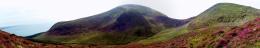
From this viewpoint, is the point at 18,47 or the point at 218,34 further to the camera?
the point at 18,47

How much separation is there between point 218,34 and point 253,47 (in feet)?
Answer: 54.7

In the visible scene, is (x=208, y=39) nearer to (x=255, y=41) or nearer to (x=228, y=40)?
(x=228, y=40)

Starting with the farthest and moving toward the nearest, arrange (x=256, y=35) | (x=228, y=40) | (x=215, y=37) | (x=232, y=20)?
(x=232, y=20), (x=215, y=37), (x=228, y=40), (x=256, y=35)

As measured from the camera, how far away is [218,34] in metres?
64.3

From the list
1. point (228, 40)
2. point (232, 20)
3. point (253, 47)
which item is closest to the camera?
point (253, 47)

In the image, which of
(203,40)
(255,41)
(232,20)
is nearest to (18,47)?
(203,40)

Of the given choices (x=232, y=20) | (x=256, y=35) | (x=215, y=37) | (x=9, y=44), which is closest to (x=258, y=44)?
(x=256, y=35)

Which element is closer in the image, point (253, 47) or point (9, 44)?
point (253, 47)

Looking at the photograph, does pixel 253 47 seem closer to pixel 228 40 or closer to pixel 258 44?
pixel 258 44

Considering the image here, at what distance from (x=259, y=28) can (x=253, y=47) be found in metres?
7.41

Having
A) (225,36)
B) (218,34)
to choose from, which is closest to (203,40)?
(218,34)

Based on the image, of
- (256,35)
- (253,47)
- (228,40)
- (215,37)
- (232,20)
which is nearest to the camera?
(253,47)

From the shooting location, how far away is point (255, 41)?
4909 cm

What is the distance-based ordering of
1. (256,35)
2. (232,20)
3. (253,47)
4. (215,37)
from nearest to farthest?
1. (253,47)
2. (256,35)
3. (215,37)
4. (232,20)
